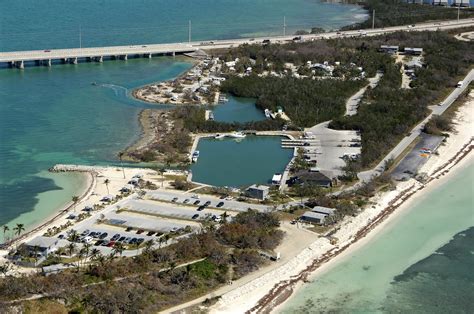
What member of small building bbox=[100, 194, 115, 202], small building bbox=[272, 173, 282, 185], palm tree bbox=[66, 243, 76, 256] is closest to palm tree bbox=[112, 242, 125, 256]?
palm tree bbox=[66, 243, 76, 256]

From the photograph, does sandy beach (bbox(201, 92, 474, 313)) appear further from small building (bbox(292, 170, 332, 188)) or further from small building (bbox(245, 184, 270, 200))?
small building (bbox(245, 184, 270, 200))

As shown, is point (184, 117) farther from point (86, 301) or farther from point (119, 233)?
point (86, 301)

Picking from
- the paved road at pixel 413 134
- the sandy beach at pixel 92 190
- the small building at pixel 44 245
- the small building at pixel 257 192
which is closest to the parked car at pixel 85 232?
the small building at pixel 44 245

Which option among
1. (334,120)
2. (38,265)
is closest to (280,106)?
A: (334,120)

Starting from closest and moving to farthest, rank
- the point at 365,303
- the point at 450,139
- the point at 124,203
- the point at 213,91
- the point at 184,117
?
1. the point at 365,303
2. the point at 124,203
3. the point at 450,139
4. the point at 184,117
5. the point at 213,91

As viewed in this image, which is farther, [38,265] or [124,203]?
[124,203]

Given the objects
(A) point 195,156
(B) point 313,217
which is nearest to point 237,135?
(A) point 195,156

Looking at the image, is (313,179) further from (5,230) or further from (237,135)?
(5,230)
